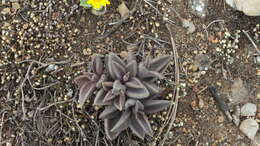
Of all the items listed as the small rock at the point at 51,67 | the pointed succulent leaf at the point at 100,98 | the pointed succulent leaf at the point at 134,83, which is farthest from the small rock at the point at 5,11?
the pointed succulent leaf at the point at 134,83

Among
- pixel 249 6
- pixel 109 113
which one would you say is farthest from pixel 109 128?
pixel 249 6

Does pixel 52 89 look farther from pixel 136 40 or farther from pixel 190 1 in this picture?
pixel 190 1

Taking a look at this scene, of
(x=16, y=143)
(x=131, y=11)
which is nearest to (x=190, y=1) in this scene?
(x=131, y=11)

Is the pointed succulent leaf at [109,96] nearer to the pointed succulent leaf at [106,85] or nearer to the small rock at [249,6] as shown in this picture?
the pointed succulent leaf at [106,85]

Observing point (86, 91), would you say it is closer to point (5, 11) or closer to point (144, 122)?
point (144, 122)

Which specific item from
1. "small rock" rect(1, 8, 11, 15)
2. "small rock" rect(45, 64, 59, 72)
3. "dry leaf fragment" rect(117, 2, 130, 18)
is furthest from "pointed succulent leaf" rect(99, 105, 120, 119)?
"small rock" rect(1, 8, 11, 15)

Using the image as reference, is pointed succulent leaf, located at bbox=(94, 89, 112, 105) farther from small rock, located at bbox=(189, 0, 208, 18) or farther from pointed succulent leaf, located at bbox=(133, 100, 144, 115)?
small rock, located at bbox=(189, 0, 208, 18)
